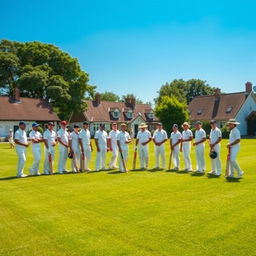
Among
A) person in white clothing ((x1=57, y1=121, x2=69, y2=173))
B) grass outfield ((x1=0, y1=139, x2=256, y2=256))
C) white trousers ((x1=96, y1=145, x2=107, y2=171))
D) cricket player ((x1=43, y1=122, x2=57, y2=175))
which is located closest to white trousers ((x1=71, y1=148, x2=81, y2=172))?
person in white clothing ((x1=57, y1=121, x2=69, y2=173))

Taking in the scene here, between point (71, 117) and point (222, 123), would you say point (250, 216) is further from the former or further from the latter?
point (71, 117)

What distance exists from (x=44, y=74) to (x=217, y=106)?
33.6m

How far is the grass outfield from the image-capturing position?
578 cm

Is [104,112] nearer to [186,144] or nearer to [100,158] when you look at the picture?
[100,158]

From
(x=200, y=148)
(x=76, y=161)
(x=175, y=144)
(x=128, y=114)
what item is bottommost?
(x=76, y=161)

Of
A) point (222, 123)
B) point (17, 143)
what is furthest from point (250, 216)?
point (222, 123)

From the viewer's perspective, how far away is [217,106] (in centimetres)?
6550

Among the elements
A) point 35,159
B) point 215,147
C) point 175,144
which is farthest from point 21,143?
point 215,147

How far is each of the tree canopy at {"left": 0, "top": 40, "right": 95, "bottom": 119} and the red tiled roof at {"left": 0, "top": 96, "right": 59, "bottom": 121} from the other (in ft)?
6.09

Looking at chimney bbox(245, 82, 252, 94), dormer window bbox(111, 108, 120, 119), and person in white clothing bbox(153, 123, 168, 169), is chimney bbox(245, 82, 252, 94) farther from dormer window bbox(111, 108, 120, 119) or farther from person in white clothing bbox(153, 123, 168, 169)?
person in white clothing bbox(153, 123, 168, 169)

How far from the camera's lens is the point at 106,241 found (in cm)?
608

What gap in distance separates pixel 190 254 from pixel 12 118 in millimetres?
51832

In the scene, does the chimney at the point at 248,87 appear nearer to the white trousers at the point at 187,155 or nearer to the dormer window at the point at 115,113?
the dormer window at the point at 115,113

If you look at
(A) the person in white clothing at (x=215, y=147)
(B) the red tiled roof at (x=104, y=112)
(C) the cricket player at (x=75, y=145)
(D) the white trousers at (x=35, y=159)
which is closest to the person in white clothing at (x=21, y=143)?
(D) the white trousers at (x=35, y=159)
